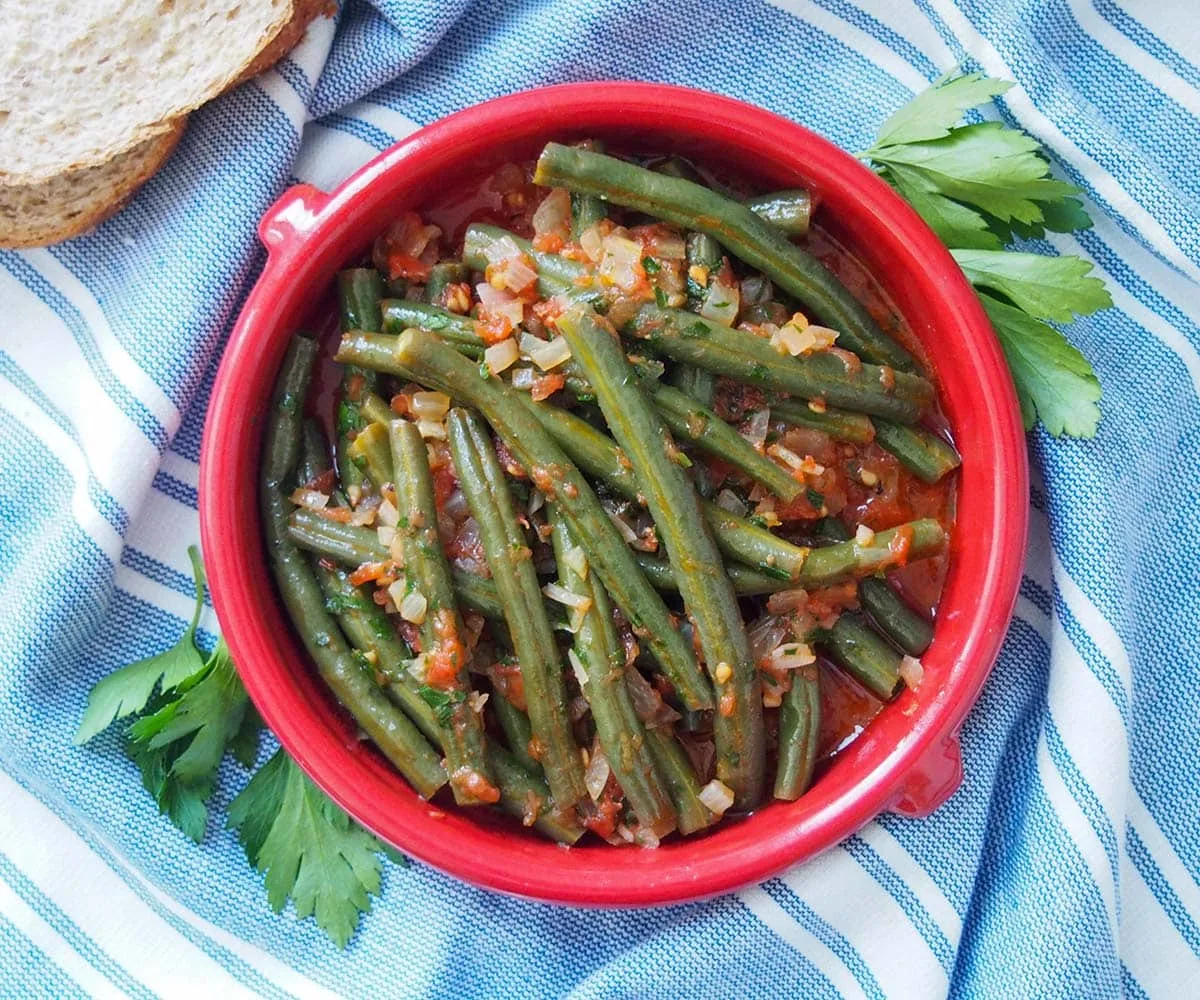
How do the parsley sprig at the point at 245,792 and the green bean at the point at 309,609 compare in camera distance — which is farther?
the parsley sprig at the point at 245,792

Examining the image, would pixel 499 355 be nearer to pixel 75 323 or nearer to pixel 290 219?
pixel 290 219

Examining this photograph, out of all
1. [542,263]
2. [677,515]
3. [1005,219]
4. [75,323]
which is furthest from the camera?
[75,323]

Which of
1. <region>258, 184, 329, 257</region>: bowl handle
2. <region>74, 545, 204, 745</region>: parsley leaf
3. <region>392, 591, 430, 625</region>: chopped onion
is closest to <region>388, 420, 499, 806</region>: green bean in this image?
<region>392, 591, 430, 625</region>: chopped onion

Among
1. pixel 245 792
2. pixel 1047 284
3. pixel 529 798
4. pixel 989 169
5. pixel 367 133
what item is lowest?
pixel 245 792

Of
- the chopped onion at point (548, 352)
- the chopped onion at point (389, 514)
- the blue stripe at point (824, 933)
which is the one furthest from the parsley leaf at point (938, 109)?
the blue stripe at point (824, 933)

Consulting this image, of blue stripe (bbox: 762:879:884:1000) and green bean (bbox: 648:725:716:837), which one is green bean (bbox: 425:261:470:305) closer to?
green bean (bbox: 648:725:716:837)

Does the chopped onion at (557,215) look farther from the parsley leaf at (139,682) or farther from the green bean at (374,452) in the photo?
the parsley leaf at (139,682)

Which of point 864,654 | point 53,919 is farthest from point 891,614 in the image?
point 53,919
